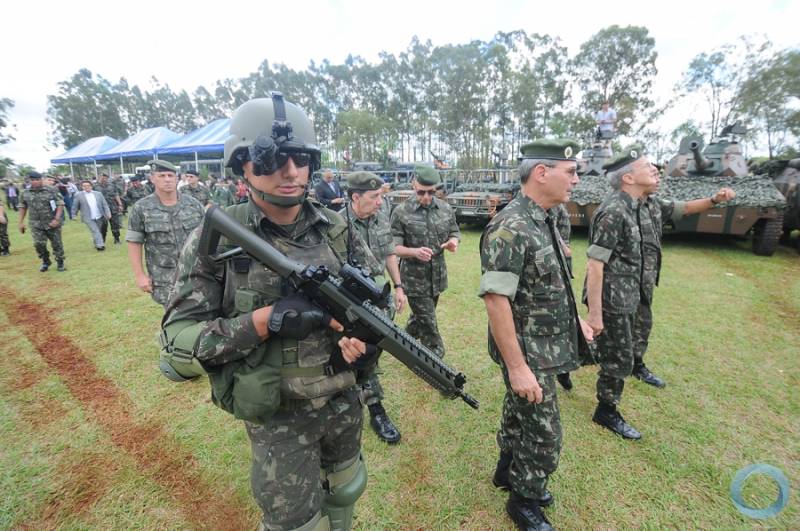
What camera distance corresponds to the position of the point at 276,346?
144cm

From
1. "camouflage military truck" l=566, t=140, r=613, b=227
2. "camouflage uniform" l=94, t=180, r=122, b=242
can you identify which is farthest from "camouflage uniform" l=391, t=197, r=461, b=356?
"camouflage uniform" l=94, t=180, r=122, b=242

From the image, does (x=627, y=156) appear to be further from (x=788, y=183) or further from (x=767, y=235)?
(x=788, y=183)

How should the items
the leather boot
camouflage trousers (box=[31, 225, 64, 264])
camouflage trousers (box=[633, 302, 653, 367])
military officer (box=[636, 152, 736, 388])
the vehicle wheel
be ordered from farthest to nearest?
the vehicle wheel, camouflage trousers (box=[31, 225, 64, 264]), camouflage trousers (box=[633, 302, 653, 367]), military officer (box=[636, 152, 736, 388]), the leather boot

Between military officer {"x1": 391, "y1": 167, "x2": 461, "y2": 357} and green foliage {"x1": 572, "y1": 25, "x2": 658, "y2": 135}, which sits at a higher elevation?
green foliage {"x1": 572, "y1": 25, "x2": 658, "y2": 135}

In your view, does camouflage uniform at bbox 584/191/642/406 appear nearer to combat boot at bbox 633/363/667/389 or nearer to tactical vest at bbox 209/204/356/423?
combat boot at bbox 633/363/667/389

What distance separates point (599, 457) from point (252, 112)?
312 centimetres

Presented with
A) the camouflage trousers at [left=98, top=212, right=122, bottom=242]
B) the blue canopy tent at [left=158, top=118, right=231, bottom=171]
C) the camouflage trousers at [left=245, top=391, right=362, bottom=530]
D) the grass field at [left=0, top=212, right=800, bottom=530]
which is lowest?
the grass field at [left=0, top=212, right=800, bottom=530]

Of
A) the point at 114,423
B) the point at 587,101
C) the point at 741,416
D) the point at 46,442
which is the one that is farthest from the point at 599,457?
the point at 587,101

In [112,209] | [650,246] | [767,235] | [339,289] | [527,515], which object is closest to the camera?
[339,289]

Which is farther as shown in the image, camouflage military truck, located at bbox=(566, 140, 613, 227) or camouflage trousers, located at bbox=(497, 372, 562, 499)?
camouflage military truck, located at bbox=(566, 140, 613, 227)

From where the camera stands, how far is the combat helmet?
134 centimetres

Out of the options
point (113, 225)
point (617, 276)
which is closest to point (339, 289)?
point (617, 276)

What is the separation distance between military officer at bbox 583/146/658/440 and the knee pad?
1.94 m

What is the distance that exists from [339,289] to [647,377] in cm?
362
